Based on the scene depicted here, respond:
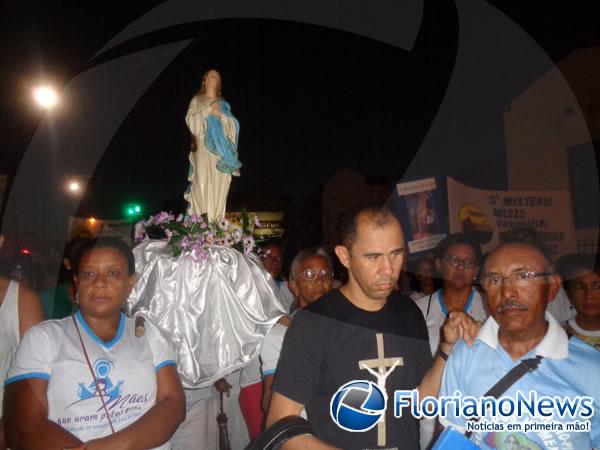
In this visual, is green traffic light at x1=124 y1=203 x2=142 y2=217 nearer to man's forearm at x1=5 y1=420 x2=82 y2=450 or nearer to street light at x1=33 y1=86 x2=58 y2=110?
street light at x1=33 y1=86 x2=58 y2=110

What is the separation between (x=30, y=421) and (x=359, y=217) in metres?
1.93

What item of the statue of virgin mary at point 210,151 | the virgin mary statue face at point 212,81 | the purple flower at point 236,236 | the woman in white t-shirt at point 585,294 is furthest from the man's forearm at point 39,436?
the virgin mary statue face at point 212,81

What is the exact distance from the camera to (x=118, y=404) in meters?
2.72

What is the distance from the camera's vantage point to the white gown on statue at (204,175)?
207 inches

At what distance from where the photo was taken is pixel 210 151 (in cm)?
534

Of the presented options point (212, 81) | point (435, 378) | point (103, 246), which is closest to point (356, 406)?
point (435, 378)

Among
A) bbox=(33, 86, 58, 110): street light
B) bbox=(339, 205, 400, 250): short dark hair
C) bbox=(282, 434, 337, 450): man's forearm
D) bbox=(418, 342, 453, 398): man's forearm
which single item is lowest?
bbox=(282, 434, 337, 450): man's forearm

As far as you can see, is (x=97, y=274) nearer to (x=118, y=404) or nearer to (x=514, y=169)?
(x=118, y=404)

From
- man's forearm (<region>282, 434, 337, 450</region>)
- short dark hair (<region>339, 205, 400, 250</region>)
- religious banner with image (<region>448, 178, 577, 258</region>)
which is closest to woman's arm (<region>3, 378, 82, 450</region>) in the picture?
man's forearm (<region>282, 434, 337, 450</region>)

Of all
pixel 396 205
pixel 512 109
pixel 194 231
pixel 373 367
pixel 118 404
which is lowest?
pixel 118 404

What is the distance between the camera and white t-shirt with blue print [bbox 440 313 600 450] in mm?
2094

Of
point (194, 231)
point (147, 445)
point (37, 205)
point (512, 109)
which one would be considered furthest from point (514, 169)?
point (37, 205)

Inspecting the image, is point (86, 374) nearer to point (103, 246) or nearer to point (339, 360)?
point (103, 246)

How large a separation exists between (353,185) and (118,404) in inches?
988
